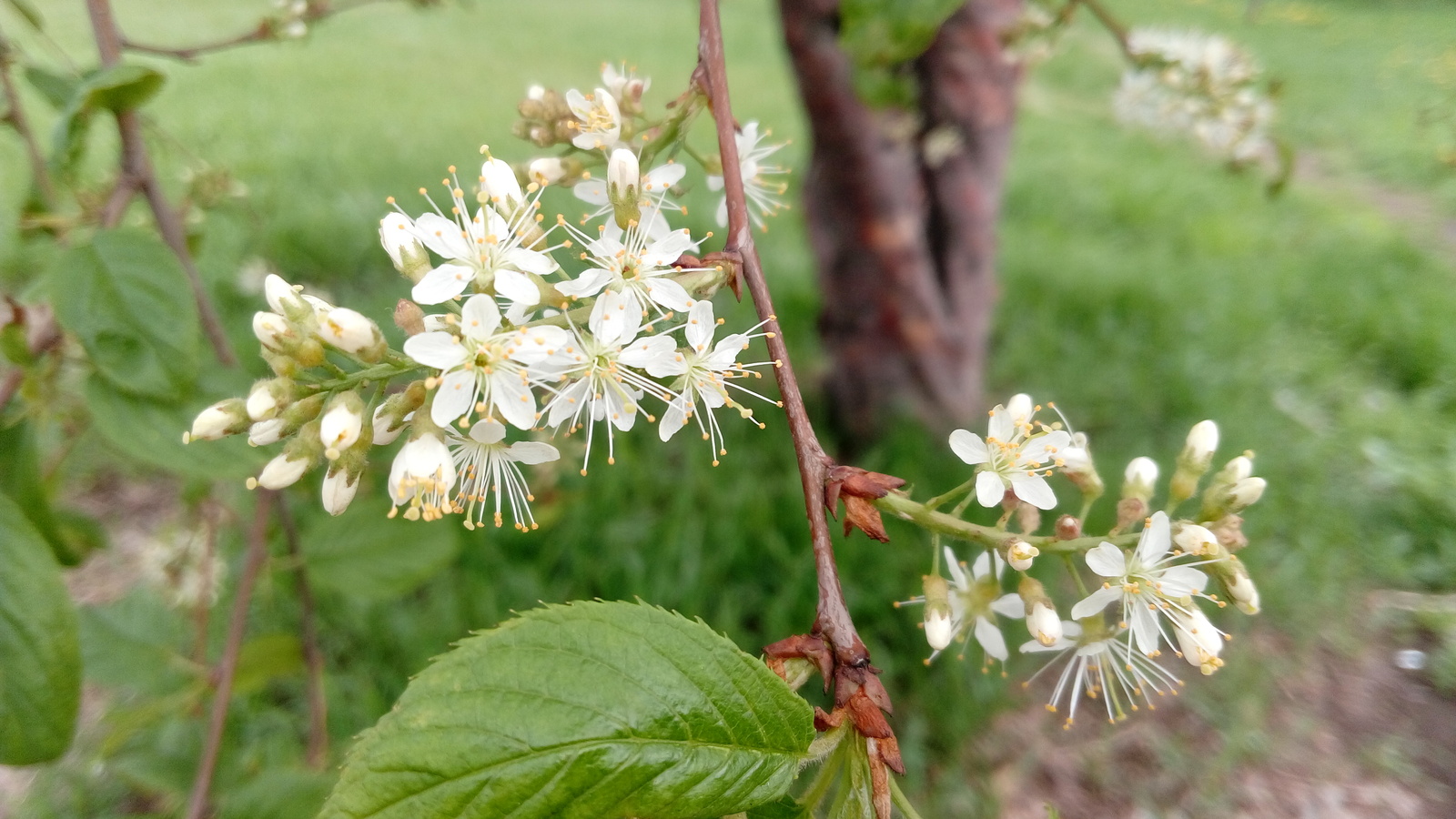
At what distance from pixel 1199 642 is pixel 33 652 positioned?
155 cm

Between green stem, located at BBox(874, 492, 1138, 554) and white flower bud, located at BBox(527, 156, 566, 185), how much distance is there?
649mm

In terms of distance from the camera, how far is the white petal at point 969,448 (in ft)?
3.56

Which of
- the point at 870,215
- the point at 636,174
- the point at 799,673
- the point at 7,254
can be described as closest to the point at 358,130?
the point at 7,254

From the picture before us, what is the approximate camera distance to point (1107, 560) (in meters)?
1.01

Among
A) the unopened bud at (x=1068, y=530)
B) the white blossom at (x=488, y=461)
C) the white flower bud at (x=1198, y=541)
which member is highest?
the white blossom at (x=488, y=461)

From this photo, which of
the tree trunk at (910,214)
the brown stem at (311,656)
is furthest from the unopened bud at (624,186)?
the tree trunk at (910,214)

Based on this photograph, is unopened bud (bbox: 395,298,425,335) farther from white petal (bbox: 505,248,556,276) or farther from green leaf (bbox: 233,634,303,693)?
green leaf (bbox: 233,634,303,693)

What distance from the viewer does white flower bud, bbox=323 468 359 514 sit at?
932 mm

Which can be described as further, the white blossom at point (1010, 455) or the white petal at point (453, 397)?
the white blossom at point (1010, 455)

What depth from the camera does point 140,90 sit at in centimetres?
117

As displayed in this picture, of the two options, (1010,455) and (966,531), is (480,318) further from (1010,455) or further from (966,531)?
(1010,455)

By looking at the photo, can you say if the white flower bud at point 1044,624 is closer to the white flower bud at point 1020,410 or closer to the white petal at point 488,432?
the white flower bud at point 1020,410

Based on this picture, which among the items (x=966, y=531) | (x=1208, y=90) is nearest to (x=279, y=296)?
(x=966, y=531)

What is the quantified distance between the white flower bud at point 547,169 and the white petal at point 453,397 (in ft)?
1.20
